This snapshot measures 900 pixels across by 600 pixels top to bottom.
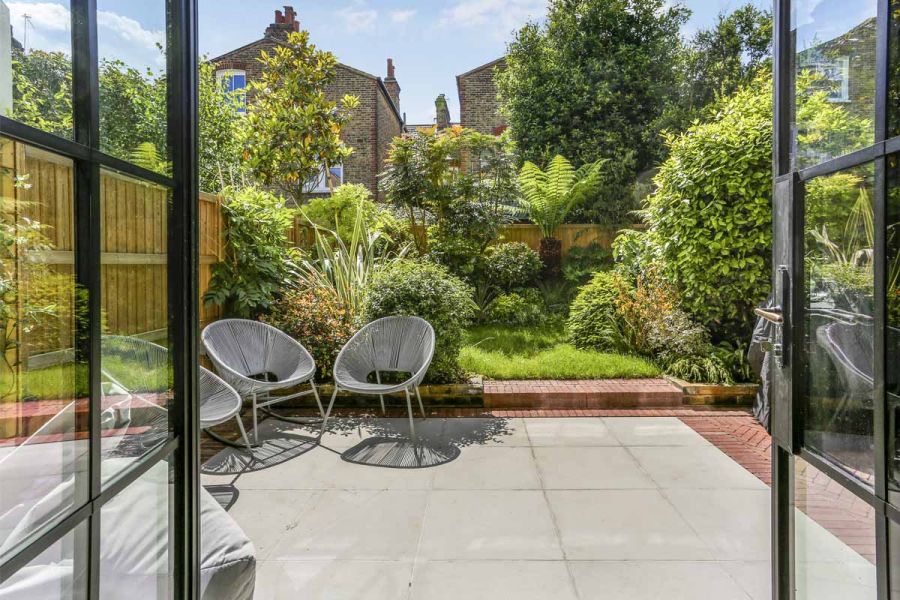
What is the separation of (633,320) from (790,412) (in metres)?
4.85

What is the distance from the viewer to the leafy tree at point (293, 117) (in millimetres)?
6535

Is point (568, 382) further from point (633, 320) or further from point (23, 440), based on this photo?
point (23, 440)

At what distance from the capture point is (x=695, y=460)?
12.1 ft

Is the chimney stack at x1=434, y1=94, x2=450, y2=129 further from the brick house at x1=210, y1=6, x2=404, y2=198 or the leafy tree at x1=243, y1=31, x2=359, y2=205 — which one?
the leafy tree at x1=243, y1=31, x2=359, y2=205

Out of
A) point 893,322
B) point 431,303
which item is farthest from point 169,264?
point 431,303

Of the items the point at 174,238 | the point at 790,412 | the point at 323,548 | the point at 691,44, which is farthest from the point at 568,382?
the point at 691,44

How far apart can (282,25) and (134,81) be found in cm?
1505

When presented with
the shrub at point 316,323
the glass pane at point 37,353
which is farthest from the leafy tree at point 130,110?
the shrub at point 316,323

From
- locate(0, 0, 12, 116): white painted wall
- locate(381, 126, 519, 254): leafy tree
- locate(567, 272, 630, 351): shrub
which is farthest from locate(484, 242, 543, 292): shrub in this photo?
locate(0, 0, 12, 116): white painted wall

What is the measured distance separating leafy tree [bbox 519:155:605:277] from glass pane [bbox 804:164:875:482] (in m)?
8.04

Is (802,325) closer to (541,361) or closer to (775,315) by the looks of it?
(775,315)

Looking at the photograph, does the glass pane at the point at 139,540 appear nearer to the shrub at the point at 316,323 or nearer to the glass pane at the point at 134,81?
the glass pane at the point at 134,81

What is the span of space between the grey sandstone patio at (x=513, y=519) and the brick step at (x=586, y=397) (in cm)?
73

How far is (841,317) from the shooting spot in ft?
4.06
